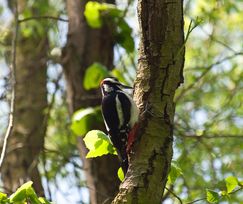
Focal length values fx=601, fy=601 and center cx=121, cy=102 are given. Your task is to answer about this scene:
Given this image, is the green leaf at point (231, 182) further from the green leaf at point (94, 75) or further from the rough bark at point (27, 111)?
the rough bark at point (27, 111)

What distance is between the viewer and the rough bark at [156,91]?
8.65 ft

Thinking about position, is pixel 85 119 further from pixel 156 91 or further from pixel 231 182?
pixel 231 182

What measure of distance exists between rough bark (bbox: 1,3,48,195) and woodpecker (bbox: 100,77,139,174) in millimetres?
1890

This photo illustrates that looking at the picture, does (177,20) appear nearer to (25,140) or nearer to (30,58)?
(25,140)

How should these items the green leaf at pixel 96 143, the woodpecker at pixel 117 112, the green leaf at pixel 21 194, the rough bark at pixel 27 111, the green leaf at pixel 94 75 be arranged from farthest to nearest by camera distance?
the rough bark at pixel 27 111, the green leaf at pixel 94 75, the woodpecker at pixel 117 112, the green leaf at pixel 96 143, the green leaf at pixel 21 194

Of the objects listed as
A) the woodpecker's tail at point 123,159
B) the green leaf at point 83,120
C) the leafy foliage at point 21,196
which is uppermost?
the green leaf at point 83,120

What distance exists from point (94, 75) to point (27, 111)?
2.44 m

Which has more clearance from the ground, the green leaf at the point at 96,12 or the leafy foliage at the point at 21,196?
the green leaf at the point at 96,12

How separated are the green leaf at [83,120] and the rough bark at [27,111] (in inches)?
65.1

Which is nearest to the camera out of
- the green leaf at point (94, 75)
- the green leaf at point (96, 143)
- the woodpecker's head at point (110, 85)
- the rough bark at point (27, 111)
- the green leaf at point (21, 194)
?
the green leaf at point (21, 194)

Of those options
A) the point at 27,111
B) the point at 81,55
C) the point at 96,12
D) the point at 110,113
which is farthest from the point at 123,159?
the point at 27,111

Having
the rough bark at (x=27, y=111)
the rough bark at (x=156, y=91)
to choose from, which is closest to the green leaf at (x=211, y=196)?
the rough bark at (x=156, y=91)

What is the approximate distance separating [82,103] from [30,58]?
2.51 m

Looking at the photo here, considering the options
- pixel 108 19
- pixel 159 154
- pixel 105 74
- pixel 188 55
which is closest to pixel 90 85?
pixel 105 74
